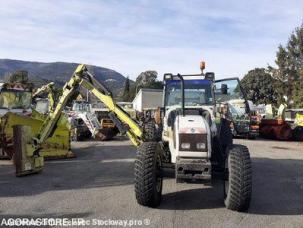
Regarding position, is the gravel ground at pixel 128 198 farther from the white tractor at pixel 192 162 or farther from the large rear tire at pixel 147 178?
the white tractor at pixel 192 162

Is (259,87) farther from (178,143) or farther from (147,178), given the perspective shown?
(147,178)

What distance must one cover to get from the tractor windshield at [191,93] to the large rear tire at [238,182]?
304cm

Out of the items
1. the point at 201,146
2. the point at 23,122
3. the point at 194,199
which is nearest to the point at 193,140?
the point at 201,146

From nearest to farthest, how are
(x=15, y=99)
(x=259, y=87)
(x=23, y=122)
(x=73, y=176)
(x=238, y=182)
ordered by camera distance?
1. (x=238, y=182)
2. (x=73, y=176)
3. (x=23, y=122)
4. (x=15, y=99)
5. (x=259, y=87)

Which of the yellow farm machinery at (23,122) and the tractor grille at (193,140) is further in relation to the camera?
the yellow farm machinery at (23,122)

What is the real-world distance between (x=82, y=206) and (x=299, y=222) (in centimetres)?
360

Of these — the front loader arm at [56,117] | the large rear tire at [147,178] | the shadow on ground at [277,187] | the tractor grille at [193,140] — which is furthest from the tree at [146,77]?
the large rear tire at [147,178]

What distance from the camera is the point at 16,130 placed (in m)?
10.5

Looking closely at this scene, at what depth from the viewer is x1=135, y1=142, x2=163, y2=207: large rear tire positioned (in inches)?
298

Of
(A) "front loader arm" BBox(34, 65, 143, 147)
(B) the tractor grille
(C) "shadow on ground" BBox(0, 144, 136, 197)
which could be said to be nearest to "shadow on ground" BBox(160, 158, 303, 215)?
(B) the tractor grille

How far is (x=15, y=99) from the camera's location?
15492 mm

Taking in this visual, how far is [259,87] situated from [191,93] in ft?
173

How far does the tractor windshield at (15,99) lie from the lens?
50.0 feet

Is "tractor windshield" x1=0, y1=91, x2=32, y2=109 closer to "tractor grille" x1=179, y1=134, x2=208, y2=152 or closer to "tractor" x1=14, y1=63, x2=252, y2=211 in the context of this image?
"tractor" x1=14, y1=63, x2=252, y2=211
